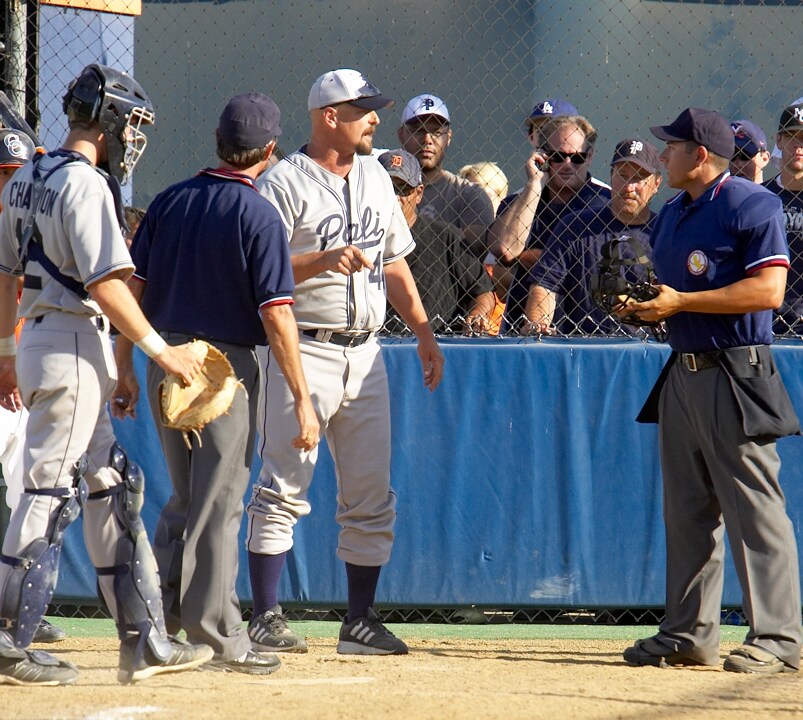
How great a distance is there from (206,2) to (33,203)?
5.68 m

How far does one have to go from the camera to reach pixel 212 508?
407 cm

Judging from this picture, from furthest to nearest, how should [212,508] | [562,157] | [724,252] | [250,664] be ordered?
[562,157] < [724,252] < [250,664] < [212,508]

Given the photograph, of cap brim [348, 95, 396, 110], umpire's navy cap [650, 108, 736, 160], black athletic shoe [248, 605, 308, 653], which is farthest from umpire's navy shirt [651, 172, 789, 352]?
black athletic shoe [248, 605, 308, 653]

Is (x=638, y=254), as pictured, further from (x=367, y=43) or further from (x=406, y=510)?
(x=367, y=43)

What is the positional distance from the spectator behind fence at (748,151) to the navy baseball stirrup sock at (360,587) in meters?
2.92

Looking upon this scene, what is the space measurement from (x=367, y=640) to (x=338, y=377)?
1.05 meters

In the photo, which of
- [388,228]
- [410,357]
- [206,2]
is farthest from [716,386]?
[206,2]

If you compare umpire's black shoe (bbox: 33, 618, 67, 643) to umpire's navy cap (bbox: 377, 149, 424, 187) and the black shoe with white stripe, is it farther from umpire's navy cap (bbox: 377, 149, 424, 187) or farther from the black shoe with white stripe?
umpire's navy cap (bbox: 377, 149, 424, 187)

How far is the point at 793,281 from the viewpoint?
20.1 ft

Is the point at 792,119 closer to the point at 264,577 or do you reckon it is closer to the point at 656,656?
the point at 656,656

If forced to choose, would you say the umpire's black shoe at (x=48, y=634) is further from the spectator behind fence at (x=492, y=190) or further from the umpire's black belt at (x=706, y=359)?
the umpire's black belt at (x=706, y=359)

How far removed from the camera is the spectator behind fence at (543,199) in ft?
20.8

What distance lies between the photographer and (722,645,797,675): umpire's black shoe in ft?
14.5

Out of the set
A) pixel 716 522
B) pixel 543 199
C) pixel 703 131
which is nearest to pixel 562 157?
pixel 543 199
